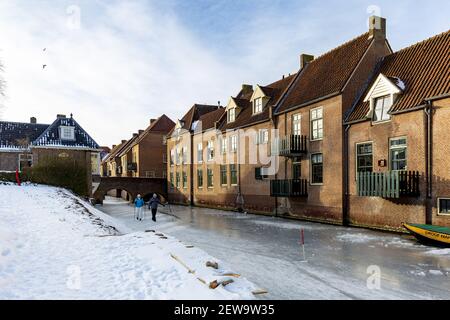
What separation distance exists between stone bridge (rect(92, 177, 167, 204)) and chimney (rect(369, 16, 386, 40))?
1226 inches

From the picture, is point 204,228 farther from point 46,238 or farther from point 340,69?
point 340,69

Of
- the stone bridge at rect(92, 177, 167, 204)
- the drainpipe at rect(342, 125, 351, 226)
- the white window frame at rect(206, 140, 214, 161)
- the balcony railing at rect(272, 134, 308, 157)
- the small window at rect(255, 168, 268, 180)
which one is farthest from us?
the stone bridge at rect(92, 177, 167, 204)

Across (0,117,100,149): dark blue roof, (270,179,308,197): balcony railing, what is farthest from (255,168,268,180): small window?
(0,117,100,149): dark blue roof

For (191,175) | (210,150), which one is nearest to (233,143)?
(210,150)

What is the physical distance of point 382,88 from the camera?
18656 millimetres

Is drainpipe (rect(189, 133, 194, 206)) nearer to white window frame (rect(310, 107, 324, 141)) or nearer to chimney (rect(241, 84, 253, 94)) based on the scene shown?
chimney (rect(241, 84, 253, 94))

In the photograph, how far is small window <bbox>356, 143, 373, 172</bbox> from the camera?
1912cm

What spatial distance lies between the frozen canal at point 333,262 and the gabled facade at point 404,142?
68.1 inches

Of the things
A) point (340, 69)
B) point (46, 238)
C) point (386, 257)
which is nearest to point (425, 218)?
point (386, 257)

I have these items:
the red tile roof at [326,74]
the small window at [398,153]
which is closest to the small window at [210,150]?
the red tile roof at [326,74]

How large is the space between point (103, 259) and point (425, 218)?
14074 mm

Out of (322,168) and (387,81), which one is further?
(322,168)

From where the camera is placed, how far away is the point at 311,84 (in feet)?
82.2

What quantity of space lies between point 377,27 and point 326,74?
4165 millimetres
